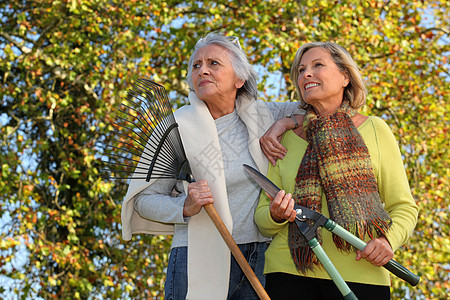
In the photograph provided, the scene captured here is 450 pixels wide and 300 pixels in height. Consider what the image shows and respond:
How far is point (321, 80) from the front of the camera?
7.95ft

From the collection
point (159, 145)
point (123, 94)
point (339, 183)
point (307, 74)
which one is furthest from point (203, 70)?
point (123, 94)

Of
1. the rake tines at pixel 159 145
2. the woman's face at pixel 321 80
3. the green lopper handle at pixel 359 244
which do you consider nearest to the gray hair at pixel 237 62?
the rake tines at pixel 159 145

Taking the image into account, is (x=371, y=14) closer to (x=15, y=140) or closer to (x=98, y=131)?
(x=98, y=131)

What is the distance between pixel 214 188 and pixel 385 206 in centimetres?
73

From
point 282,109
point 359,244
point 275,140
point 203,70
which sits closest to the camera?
point 359,244

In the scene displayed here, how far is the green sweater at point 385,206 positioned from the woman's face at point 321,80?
0.57ft

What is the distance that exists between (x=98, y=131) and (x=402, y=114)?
3911 mm

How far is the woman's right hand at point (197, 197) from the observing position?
7.83ft

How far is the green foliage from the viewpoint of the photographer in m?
6.89

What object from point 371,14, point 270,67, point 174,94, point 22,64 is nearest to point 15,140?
point 22,64

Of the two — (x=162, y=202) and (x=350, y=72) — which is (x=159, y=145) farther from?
(x=350, y=72)

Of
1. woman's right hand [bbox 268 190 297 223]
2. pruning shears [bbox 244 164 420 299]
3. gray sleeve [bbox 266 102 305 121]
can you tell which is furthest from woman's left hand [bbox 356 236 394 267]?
gray sleeve [bbox 266 102 305 121]

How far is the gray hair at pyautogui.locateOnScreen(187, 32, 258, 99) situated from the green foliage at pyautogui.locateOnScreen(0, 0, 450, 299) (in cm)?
378

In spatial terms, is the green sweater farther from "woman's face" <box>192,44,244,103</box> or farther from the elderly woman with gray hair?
"woman's face" <box>192,44,244,103</box>
